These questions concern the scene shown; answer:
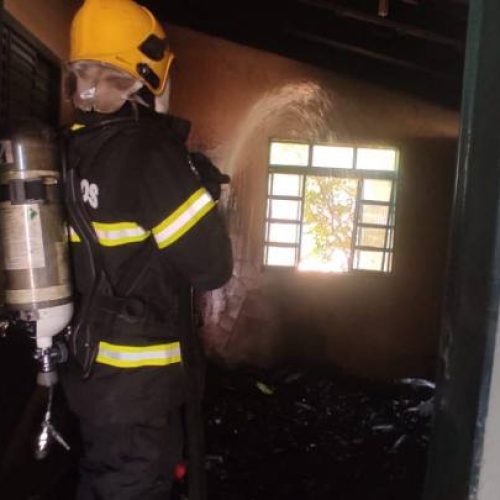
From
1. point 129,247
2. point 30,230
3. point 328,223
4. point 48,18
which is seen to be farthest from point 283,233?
point 30,230

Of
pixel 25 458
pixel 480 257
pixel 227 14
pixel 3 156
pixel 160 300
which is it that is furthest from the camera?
pixel 227 14

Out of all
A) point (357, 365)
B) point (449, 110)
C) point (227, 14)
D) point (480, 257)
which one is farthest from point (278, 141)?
point (480, 257)

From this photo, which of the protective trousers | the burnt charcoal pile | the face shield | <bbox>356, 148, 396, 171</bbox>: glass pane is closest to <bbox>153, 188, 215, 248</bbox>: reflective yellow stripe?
the face shield

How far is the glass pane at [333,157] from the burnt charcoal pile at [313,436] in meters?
1.99

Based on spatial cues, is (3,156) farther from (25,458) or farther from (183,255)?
(25,458)

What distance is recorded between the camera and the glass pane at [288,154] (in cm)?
480

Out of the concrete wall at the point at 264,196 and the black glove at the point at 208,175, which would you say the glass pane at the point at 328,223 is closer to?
the concrete wall at the point at 264,196

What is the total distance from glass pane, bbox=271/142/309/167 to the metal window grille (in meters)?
2.24

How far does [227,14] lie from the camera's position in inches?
163

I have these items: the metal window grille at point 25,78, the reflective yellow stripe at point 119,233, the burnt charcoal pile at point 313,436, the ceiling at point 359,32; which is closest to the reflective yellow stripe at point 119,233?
the reflective yellow stripe at point 119,233

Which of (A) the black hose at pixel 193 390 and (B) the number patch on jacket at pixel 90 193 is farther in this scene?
(A) the black hose at pixel 193 390

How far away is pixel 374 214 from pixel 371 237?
223mm

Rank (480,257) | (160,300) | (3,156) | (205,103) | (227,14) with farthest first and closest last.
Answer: (205,103), (227,14), (160,300), (3,156), (480,257)

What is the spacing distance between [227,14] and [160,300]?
3.23 metres
